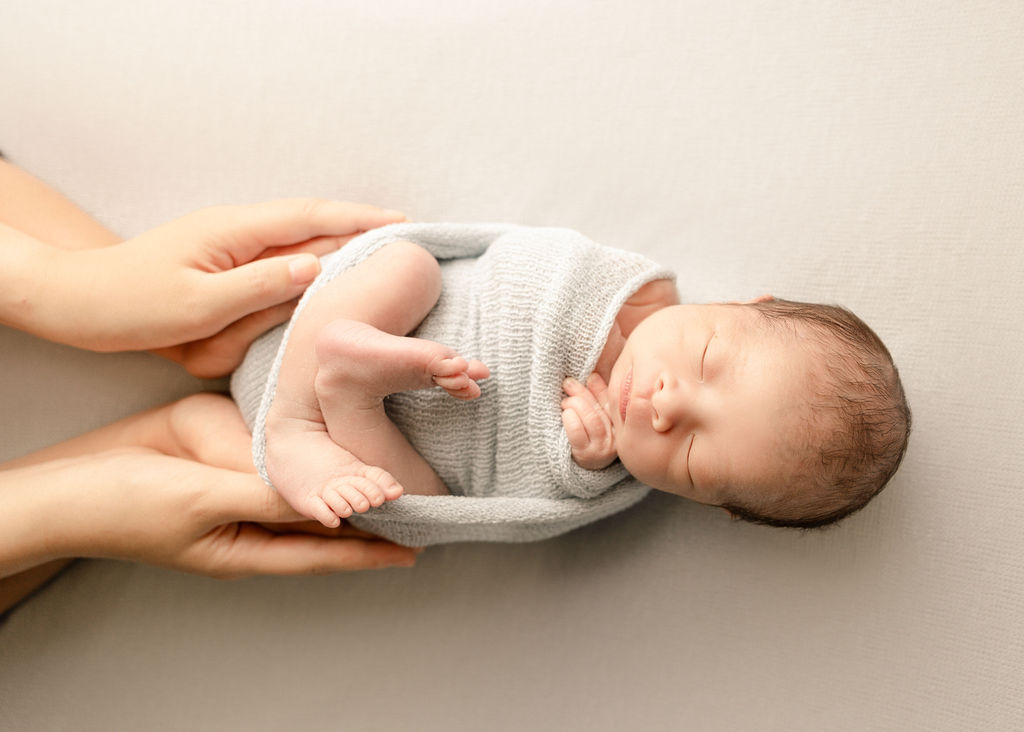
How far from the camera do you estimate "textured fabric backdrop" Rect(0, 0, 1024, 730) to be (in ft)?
3.82

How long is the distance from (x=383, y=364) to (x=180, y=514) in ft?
1.54

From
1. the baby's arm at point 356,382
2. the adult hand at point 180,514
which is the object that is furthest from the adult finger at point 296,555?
the baby's arm at point 356,382

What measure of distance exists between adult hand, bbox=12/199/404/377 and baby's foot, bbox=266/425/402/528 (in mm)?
243

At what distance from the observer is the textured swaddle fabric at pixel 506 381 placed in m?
1.10

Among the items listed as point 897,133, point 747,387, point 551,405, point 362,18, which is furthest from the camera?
point 362,18

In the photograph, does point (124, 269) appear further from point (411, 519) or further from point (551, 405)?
point (551, 405)

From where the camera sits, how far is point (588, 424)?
42.5 inches

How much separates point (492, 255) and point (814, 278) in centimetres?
58

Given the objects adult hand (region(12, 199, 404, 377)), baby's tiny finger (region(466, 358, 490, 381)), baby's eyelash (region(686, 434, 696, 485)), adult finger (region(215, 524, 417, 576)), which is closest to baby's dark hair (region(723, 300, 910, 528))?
baby's eyelash (region(686, 434, 696, 485))

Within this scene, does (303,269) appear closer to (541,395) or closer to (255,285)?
(255,285)

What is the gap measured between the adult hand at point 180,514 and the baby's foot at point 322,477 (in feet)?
0.32

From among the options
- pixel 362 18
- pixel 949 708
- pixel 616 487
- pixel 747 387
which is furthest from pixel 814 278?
pixel 362 18

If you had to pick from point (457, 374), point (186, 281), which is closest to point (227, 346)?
point (186, 281)

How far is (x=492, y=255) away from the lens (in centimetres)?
117
